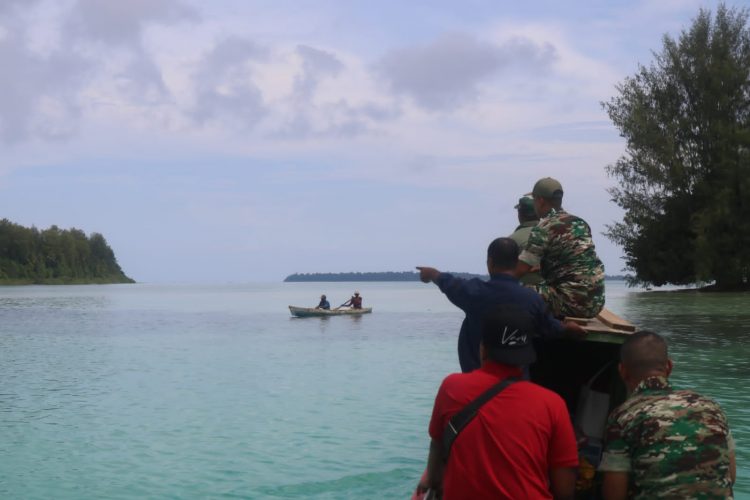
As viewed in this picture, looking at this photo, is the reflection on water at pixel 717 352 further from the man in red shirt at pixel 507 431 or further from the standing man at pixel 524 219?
Answer: the man in red shirt at pixel 507 431

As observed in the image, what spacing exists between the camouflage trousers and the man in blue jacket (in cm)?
21

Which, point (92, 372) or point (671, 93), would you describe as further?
point (671, 93)

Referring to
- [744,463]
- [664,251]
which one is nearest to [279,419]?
[744,463]

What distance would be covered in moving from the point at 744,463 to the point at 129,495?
747 cm

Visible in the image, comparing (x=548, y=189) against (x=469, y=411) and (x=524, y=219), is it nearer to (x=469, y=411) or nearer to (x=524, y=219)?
(x=524, y=219)

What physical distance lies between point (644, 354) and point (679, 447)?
1.54ft

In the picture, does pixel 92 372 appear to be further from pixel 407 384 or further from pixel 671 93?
pixel 671 93

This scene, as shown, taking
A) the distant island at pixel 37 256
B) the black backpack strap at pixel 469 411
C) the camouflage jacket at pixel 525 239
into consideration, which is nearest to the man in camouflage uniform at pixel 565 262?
the camouflage jacket at pixel 525 239

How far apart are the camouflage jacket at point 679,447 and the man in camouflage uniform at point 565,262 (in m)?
1.85

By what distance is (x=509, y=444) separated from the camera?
158 inches

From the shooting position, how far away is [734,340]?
27047 millimetres

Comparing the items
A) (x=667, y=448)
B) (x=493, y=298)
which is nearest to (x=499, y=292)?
(x=493, y=298)

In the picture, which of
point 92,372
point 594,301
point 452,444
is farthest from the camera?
point 92,372

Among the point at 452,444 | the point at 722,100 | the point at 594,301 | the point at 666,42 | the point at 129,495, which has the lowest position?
the point at 129,495
